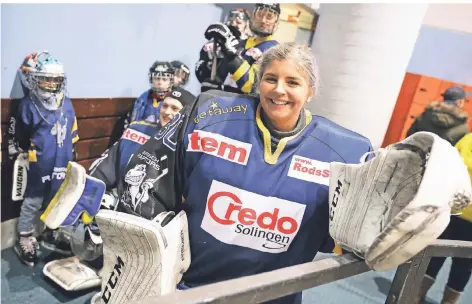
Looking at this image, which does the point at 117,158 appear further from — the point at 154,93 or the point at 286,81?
the point at 286,81

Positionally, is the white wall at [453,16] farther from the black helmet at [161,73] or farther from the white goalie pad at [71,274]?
the white goalie pad at [71,274]

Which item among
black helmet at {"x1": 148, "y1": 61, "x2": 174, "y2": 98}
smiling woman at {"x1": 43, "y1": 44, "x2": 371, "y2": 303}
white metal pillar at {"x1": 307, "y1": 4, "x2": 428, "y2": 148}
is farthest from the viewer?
black helmet at {"x1": 148, "y1": 61, "x2": 174, "y2": 98}

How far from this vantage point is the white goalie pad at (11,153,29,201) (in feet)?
6.73

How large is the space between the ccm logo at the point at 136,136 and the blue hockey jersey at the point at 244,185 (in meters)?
1.03

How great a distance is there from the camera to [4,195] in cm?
214

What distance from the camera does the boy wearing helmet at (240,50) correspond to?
2039mm

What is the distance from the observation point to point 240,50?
2.28 meters

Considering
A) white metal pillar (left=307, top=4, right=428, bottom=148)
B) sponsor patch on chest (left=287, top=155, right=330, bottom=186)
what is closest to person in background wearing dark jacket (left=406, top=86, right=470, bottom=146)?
white metal pillar (left=307, top=4, right=428, bottom=148)

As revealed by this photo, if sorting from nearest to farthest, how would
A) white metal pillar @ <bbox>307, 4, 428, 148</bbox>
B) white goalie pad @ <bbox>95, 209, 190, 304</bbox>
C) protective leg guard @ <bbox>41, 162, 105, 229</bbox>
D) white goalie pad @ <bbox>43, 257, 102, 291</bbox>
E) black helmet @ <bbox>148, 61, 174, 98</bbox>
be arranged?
white goalie pad @ <bbox>95, 209, 190, 304</bbox>, protective leg guard @ <bbox>41, 162, 105, 229</bbox>, white goalie pad @ <bbox>43, 257, 102, 291</bbox>, white metal pillar @ <bbox>307, 4, 428, 148</bbox>, black helmet @ <bbox>148, 61, 174, 98</bbox>

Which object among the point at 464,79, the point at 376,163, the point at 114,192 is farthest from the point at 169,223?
the point at 464,79

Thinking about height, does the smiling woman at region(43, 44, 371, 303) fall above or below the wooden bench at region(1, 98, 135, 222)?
above

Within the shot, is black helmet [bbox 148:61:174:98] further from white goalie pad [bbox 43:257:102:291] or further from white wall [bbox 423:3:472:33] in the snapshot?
white wall [bbox 423:3:472:33]

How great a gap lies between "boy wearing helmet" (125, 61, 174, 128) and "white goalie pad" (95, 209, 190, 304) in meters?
1.59

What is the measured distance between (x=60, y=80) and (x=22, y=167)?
21.0 inches
